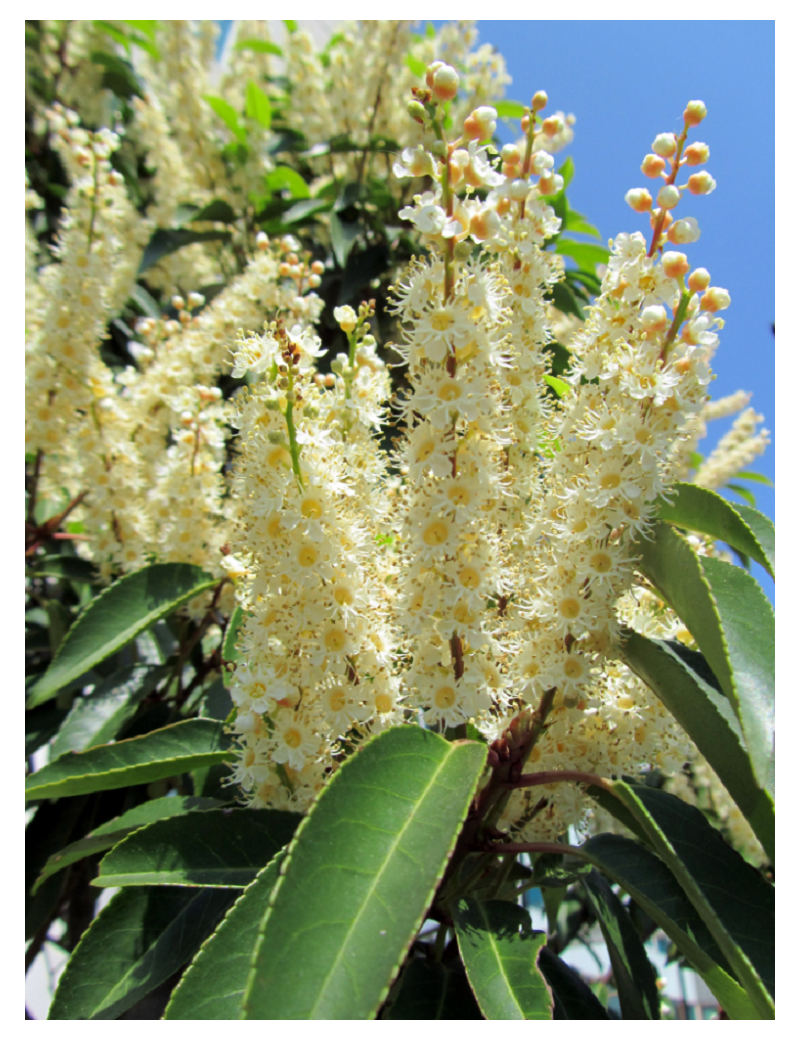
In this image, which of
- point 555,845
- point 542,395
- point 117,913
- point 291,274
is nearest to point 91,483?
point 291,274

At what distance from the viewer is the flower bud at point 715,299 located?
0.77 meters

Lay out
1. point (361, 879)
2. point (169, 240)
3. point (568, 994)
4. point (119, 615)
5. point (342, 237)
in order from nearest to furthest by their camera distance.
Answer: point (361, 879) < point (568, 994) < point (119, 615) < point (342, 237) < point (169, 240)

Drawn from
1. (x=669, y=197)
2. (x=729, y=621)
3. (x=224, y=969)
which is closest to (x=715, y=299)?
(x=669, y=197)

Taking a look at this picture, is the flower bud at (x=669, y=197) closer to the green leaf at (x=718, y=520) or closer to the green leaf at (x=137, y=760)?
the green leaf at (x=718, y=520)

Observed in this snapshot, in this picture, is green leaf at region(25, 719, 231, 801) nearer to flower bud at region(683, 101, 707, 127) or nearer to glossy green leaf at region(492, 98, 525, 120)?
flower bud at region(683, 101, 707, 127)

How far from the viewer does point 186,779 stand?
5.13ft

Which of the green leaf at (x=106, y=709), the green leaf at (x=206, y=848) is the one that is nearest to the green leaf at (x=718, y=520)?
the green leaf at (x=206, y=848)

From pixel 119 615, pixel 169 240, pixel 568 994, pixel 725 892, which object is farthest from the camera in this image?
pixel 169 240

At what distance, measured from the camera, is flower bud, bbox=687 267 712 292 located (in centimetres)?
76

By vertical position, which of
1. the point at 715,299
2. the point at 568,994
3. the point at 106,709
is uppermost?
the point at 715,299

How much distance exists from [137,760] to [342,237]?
1.58 meters

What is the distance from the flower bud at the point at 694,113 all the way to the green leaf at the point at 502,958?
975 mm

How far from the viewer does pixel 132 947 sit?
0.87m

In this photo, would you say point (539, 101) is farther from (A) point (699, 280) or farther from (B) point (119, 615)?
(B) point (119, 615)
